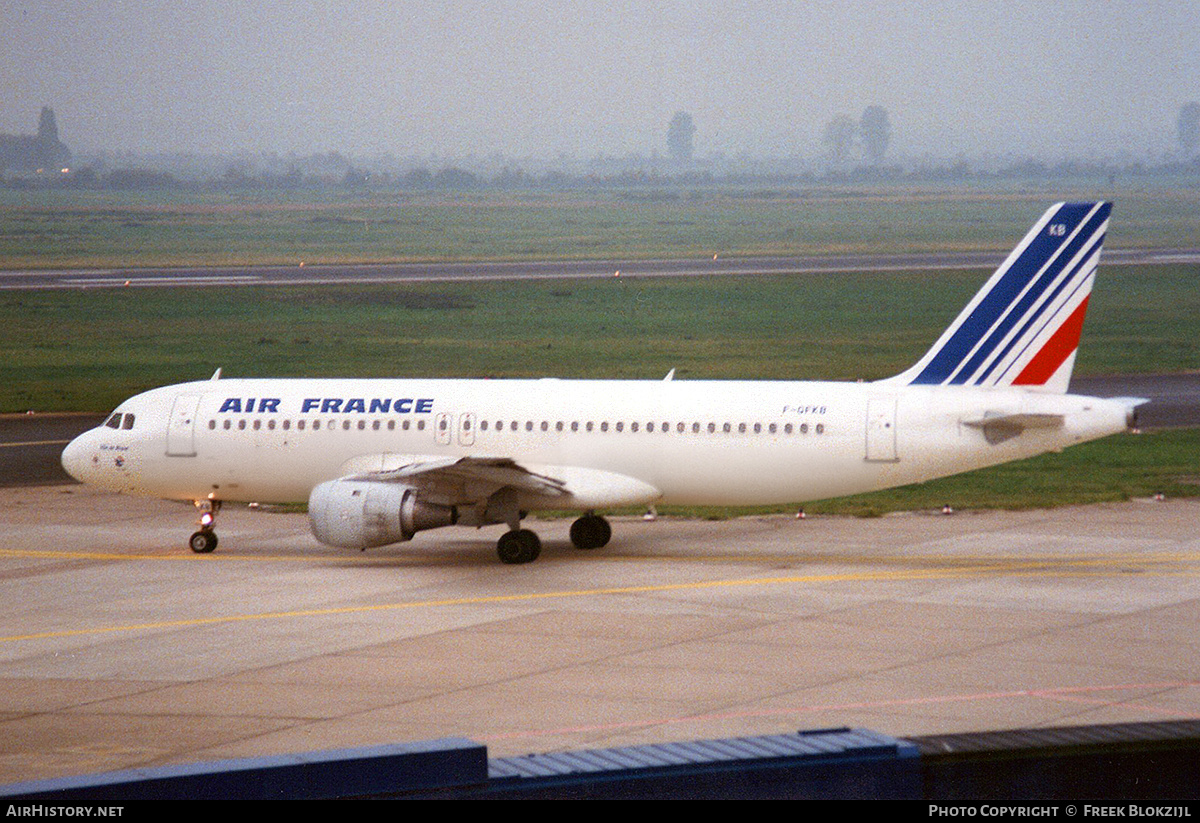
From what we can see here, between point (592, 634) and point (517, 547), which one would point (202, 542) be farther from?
point (592, 634)

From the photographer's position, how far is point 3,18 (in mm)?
102062

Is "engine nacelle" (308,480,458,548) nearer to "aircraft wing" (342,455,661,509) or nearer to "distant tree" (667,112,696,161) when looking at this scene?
"aircraft wing" (342,455,661,509)

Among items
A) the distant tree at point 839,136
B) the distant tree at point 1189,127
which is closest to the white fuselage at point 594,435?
the distant tree at point 839,136

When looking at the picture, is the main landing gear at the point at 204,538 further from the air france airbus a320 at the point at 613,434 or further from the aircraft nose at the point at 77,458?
the aircraft nose at the point at 77,458

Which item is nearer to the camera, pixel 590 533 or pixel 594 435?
pixel 594 435

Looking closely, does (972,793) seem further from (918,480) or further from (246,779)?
(918,480)

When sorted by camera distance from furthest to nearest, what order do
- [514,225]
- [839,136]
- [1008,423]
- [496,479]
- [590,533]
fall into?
1. [839,136]
2. [514,225]
3. [590,533]
4. [496,479]
5. [1008,423]

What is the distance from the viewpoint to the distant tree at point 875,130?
502 feet

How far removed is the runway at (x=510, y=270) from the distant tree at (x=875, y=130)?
38.3 metres

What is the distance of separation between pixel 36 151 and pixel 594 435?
105233mm

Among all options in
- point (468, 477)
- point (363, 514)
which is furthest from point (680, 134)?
point (363, 514)

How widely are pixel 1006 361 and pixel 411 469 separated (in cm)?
1205

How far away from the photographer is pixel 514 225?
134375 mm

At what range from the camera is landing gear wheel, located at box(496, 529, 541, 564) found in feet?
114
